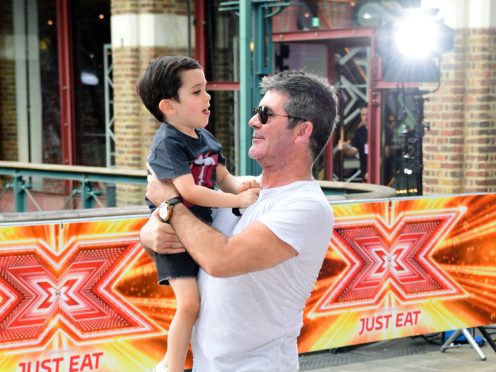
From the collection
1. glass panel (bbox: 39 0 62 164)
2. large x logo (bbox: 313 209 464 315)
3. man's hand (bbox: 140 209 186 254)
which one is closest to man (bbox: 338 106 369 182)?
glass panel (bbox: 39 0 62 164)

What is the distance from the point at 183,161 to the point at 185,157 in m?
0.04

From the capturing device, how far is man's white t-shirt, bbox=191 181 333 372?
3.29 m

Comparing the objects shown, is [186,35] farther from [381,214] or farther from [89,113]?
[381,214]

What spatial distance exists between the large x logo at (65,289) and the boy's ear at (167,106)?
262cm

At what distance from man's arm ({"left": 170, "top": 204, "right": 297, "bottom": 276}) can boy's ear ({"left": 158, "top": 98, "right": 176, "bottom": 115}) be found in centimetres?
84

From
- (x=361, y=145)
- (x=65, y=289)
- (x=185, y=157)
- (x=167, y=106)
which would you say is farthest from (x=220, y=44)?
(x=185, y=157)

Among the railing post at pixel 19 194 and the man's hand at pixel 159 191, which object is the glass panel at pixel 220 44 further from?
the man's hand at pixel 159 191

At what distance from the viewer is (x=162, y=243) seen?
350 centimetres

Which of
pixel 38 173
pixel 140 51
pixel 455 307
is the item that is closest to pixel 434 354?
pixel 455 307

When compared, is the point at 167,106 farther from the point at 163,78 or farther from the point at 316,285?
the point at 316,285

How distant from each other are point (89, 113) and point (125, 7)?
3.48 meters

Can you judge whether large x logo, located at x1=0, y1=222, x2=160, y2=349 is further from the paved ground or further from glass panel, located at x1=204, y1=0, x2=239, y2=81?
glass panel, located at x1=204, y1=0, x2=239, y2=81

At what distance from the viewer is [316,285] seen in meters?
7.54

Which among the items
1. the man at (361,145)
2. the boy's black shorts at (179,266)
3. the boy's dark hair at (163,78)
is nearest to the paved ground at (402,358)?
the boy's black shorts at (179,266)
